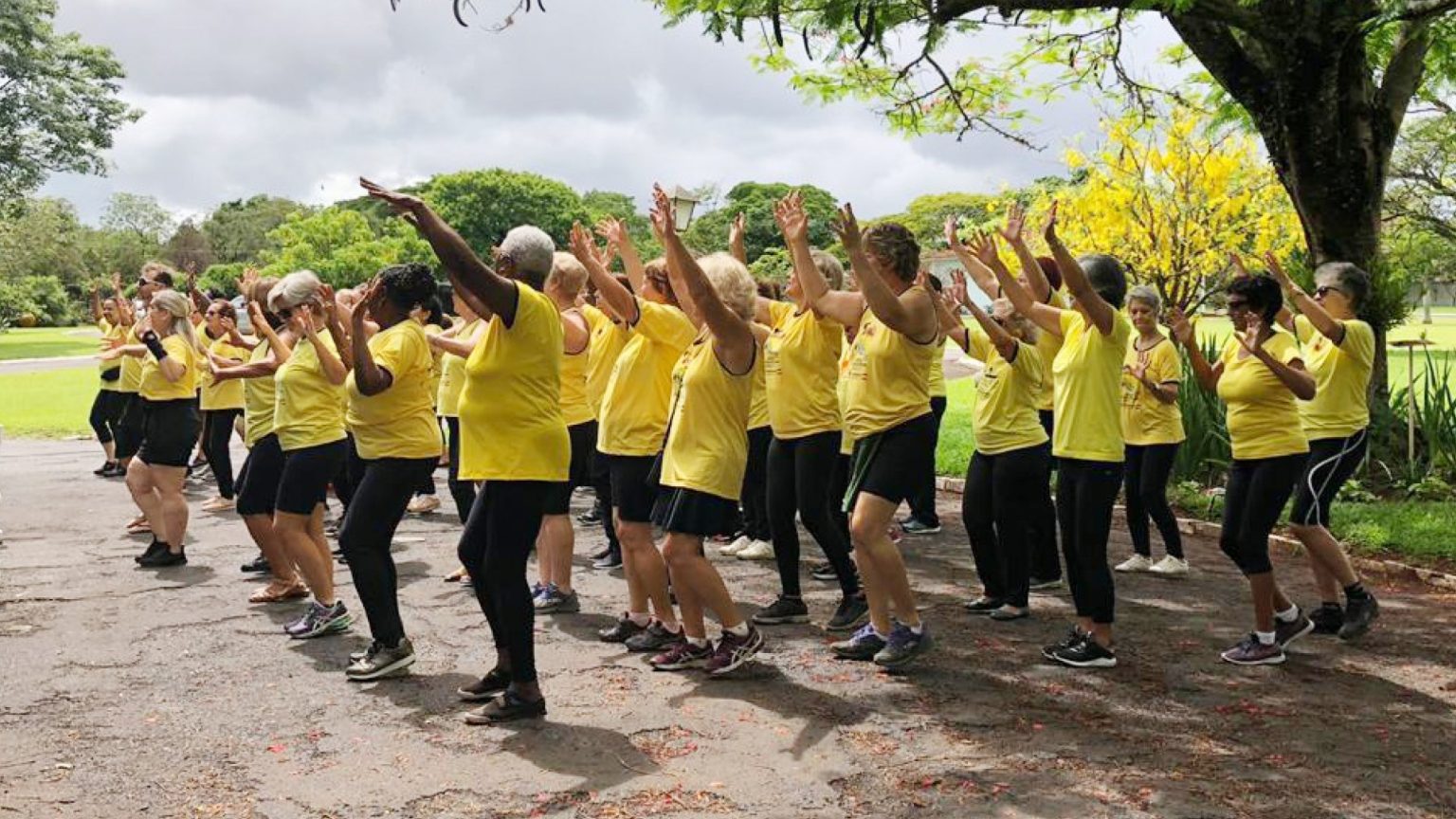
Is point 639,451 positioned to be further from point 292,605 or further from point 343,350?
point 292,605

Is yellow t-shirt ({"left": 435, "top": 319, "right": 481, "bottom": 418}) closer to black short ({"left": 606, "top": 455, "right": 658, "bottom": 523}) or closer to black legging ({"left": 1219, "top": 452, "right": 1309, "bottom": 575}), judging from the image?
black short ({"left": 606, "top": 455, "right": 658, "bottom": 523})

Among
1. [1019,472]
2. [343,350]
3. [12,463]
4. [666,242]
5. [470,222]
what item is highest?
[470,222]

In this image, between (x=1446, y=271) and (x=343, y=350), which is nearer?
(x=343, y=350)

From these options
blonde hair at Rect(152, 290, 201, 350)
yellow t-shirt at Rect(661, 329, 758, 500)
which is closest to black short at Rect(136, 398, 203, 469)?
blonde hair at Rect(152, 290, 201, 350)

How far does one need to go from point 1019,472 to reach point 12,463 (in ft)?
42.0

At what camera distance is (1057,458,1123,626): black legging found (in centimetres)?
585

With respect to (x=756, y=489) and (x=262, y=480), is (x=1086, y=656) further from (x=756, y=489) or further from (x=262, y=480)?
(x=262, y=480)

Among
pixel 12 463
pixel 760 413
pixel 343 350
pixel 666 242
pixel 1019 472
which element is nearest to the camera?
pixel 666 242

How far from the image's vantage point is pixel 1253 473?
20.1 feet

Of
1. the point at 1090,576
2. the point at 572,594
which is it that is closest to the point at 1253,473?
the point at 1090,576

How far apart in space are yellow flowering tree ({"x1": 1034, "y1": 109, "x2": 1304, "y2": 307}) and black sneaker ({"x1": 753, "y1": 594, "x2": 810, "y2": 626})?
12.9 m

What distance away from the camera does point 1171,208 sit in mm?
18656

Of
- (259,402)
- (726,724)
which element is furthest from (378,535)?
(259,402)

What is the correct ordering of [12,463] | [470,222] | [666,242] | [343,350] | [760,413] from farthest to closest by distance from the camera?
[470,222]
[12,463]
[760,413]
[343,350]
[666,242]
